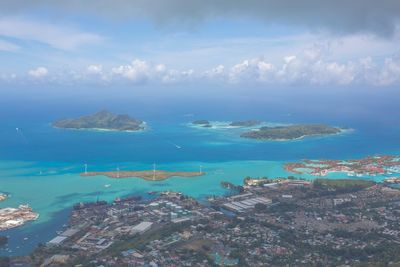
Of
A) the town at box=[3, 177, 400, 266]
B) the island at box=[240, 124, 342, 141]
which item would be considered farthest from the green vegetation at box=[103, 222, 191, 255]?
the island at box=[240, 124, 342, 141]

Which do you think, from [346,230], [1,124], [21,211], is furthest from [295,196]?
[1,124]

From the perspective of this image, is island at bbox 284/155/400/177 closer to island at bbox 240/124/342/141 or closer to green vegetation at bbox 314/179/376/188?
green vegetation at bbox 314/179/376/188

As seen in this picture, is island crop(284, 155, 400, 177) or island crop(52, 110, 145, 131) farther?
island crop(52, 110, 145, 131)

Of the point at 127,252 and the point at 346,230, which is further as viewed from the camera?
A: the point at 346,230

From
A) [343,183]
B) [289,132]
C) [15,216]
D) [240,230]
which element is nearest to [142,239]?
[240,230]

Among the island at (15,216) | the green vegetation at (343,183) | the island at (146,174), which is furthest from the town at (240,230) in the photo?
the island at (146,174)

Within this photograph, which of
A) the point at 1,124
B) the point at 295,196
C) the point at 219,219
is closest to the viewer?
the point at 219,219

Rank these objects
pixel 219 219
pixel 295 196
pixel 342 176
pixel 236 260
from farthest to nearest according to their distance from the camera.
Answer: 1. pixel 342 176
2. pixel 295 196
3. pixel 219 219
4. pixel 236 260

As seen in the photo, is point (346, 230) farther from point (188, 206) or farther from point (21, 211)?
point (21, 211)
